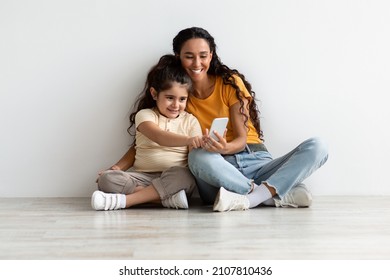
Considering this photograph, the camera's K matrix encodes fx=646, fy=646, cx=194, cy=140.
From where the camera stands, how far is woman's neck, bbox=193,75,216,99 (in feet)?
8.36

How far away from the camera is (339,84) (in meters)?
2.64

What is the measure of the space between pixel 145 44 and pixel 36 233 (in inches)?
39.6

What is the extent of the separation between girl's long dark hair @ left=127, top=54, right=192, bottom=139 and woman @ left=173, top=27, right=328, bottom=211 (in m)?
0.04

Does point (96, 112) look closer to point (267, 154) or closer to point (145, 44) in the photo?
point (145, 44)

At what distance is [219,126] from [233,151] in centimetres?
19

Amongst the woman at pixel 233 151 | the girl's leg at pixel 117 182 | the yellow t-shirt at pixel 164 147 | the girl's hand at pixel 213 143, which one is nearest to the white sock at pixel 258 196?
the woman at pixel 233 151

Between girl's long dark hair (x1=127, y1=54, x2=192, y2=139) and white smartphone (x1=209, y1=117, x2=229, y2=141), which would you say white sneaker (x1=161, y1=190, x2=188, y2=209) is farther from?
girl's long dark hair (x1=127, y1=54, x2=192, y2=139)

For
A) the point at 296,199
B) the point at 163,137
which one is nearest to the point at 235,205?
the point at 296,199

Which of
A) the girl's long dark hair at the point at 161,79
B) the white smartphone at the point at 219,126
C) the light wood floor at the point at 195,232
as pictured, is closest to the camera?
the light wood floor at the point at 195,232

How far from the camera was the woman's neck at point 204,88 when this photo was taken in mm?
2549

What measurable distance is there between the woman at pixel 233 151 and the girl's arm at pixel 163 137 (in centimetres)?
5

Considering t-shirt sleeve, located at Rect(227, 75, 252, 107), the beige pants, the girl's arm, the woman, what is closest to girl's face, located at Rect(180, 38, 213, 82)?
the woman

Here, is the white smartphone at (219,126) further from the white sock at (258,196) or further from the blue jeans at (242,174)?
the white sock at (258,196)

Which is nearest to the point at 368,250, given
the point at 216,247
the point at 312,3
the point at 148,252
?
the point at 216,247
